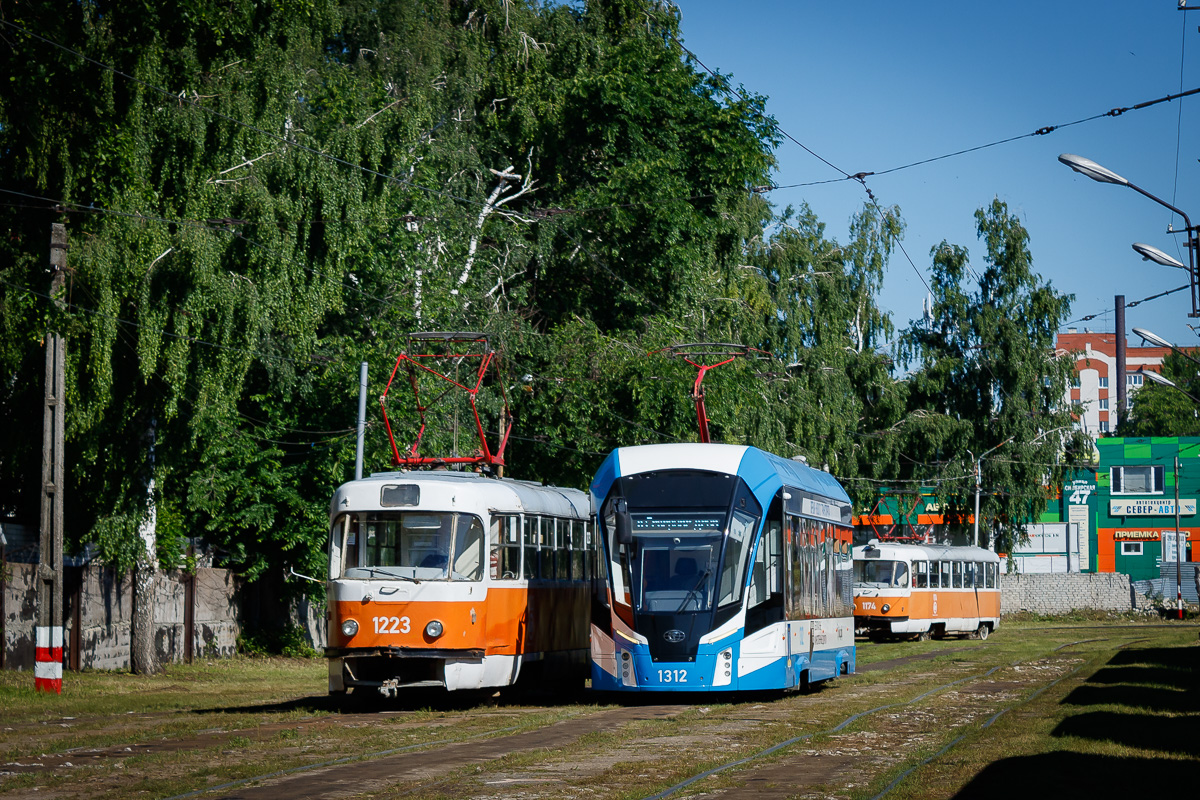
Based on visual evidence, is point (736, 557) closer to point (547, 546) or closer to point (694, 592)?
point (694, 592)

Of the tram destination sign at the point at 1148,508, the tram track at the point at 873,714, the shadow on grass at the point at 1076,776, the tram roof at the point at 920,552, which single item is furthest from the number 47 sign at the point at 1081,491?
the shadow on grass at the point at 1076,776

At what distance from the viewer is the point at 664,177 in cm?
3922

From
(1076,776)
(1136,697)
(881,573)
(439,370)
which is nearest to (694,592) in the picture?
(1136,697)

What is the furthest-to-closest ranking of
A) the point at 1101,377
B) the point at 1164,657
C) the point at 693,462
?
1. the point at 1101,377
2. the point at 1164,657
3. the point at 693,462

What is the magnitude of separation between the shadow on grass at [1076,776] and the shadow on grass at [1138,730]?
1.03 metres

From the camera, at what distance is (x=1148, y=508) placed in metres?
87.6

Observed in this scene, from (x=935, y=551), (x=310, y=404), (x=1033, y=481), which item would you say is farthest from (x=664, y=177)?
(x=1033, y=481)

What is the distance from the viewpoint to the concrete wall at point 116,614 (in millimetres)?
25734

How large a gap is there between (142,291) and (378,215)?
668 cm

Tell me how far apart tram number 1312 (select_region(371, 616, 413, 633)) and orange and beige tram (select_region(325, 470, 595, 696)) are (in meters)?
0.01

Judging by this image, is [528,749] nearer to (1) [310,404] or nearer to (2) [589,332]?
(1) [310,404]

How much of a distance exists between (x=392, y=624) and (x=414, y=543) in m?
1.15

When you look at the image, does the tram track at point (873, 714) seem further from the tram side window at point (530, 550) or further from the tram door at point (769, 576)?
the tram side window at point (530, 550)

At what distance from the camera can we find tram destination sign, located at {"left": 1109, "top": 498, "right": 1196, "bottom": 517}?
86.4 metres
